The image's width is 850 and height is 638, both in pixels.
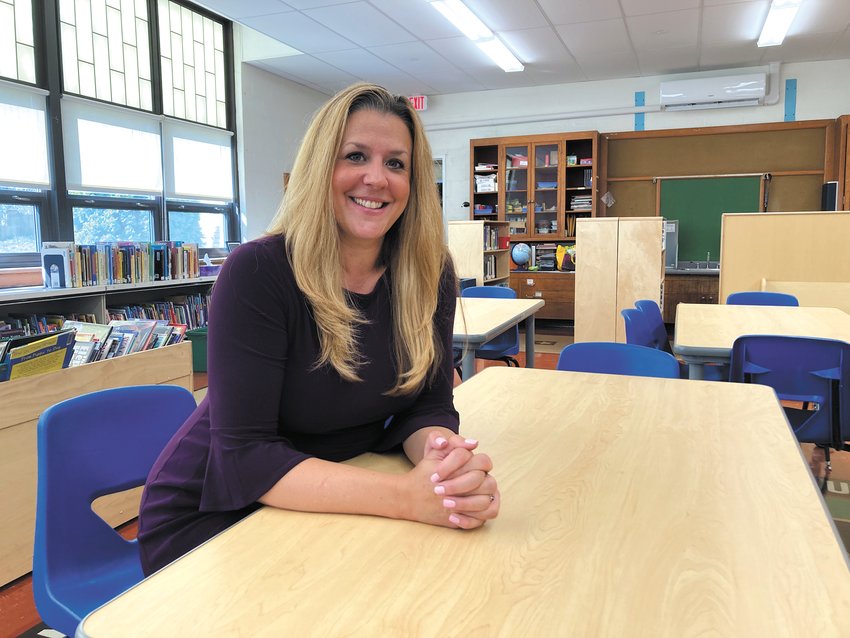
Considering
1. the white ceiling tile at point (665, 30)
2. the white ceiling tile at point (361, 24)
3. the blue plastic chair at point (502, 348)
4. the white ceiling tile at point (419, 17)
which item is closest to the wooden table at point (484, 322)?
the blue plastic chair at point (502, 348)

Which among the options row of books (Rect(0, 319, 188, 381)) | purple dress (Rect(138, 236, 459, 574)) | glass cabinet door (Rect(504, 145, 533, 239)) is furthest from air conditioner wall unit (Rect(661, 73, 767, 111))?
purple dress (Rect(138, 236, 459, 574))

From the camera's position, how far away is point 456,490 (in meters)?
0.94

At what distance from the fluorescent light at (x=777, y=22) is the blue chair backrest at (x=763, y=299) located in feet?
10.1

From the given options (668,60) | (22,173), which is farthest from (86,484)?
(668,60)

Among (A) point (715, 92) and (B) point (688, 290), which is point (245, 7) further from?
(B) point (688, 290)

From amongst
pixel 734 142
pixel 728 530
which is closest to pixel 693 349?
pixel 728 530

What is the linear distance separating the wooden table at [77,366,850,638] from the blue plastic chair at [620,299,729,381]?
6.14 feet

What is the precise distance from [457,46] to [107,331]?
17.9 feet

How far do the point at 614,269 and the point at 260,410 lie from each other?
5.03 meters

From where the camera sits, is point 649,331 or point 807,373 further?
point 649,331

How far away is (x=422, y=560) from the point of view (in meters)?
0.87

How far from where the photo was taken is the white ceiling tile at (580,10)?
571 centimetres

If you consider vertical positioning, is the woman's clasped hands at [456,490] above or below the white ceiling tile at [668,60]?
below

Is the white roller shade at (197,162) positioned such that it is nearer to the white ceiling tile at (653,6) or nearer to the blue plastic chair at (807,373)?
the white ceiling tile at (653,6)
